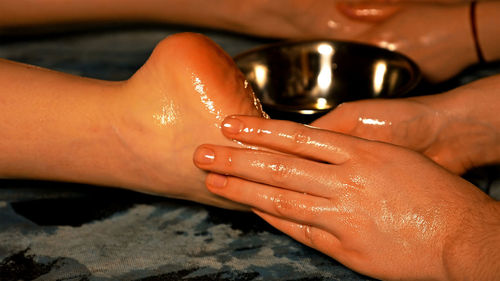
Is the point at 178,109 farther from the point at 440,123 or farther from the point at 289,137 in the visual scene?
the point at 440,123

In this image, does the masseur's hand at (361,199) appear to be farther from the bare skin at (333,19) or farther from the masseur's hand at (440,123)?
the bare skin at (333,19)

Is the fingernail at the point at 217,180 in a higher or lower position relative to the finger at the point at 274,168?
lower

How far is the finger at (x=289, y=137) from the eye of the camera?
86 cm

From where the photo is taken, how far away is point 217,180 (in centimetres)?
89

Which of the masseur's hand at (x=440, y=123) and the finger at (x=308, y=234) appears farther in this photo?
the masseur's hand at (x=440, y=123)

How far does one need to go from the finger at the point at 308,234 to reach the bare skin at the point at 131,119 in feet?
0.26

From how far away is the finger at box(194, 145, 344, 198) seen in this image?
85 cm

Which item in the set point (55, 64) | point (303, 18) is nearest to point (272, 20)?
point (303, 18)

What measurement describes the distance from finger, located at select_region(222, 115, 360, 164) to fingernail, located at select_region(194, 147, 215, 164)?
0.04 m

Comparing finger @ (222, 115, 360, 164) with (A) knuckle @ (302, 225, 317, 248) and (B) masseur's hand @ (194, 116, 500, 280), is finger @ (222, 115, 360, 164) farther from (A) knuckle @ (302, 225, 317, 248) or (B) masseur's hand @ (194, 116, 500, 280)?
(A) knuckle @ (302, 225, 317, 248)

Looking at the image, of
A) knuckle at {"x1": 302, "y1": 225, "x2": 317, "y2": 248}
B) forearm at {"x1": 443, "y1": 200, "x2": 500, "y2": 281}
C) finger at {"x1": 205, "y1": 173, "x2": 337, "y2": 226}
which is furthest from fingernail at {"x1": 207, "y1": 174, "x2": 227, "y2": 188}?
forearm at {"x1": 443, "y1": 200, "x2": 500, "y2": 281}

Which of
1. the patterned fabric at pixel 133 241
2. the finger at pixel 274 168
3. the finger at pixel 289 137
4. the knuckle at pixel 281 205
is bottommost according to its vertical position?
the patterned fabric at pixel 133 241

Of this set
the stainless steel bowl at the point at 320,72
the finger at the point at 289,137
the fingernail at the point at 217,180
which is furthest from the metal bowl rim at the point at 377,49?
the fingernail at the point at 217,180

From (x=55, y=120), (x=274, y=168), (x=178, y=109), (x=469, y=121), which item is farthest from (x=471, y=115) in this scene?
(x=55, y=120)
